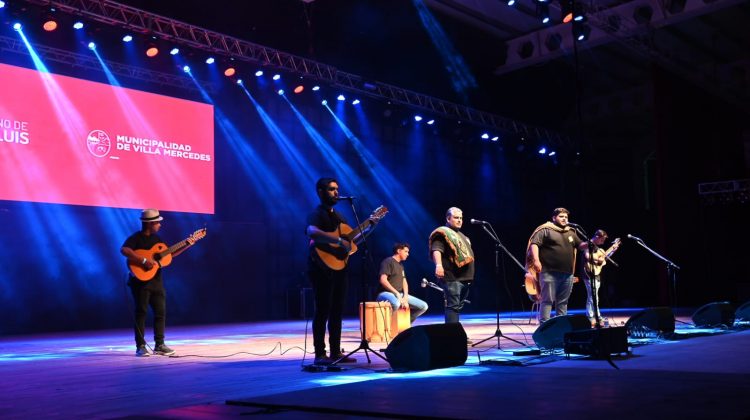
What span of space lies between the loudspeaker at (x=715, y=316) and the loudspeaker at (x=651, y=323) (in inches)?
70.5

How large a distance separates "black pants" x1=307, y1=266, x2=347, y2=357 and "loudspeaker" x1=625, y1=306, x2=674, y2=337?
3.54 m

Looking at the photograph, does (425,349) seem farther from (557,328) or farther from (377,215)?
(557,328)

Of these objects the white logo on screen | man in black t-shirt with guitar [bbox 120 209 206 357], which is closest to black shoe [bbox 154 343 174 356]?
man in black t-shirt with guitar [bbox 120 209 206 357]

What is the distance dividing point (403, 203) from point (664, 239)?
6.67 meters

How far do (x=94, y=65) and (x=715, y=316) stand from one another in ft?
37.0

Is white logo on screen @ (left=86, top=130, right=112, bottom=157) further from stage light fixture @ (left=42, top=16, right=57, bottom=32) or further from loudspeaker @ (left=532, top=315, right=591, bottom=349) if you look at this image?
loudspeaker @ (left=532, top=315, right=591, bottom=349)

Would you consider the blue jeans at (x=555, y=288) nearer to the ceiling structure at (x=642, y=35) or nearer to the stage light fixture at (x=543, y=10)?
the stage light fixture at (x=543, y=10)

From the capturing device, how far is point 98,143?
43.6 ft

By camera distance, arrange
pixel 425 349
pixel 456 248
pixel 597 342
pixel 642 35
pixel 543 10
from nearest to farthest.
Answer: pixel 425 349, pixel 597 342, pixel 456 248, pixel 543 10, pixel 642 35

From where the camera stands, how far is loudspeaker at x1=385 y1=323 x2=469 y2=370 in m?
5.59

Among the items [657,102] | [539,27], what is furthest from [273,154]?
[657,102]

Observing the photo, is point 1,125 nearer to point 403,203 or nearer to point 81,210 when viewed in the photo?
point 81,210

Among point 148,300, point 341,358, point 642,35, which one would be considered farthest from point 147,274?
point 642,35

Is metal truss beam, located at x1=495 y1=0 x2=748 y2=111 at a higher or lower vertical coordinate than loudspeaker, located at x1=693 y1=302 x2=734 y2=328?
higher
